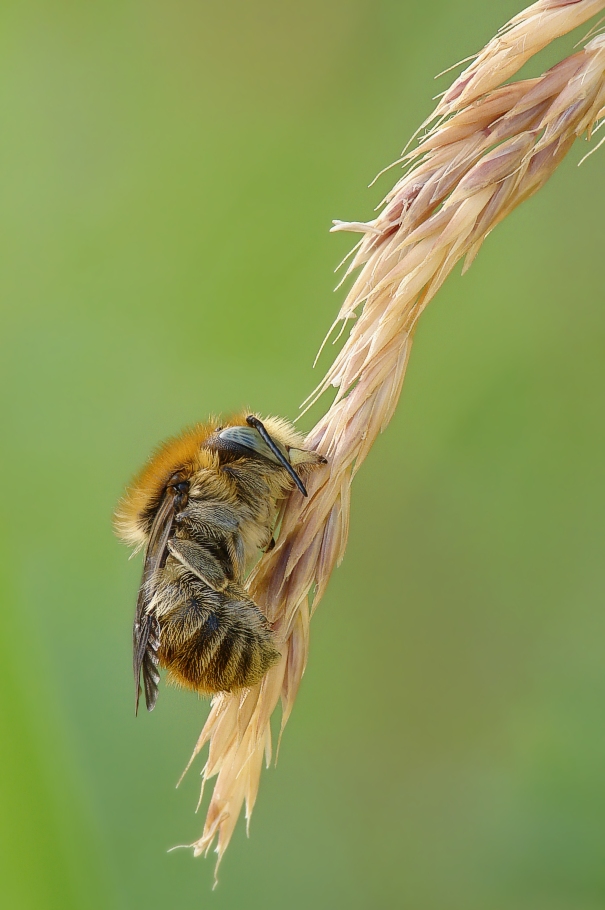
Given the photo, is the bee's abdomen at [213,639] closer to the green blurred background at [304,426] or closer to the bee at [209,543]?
the bee at [209,543]

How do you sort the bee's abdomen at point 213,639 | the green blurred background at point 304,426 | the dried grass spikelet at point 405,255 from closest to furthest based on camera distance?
the dried grass spikelet at point 405,255, the bee's abdomen at point 213,639, the green blurred background at point 304,426

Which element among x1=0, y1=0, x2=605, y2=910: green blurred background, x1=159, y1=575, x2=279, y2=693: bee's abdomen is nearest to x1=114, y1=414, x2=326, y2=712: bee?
x1=159, y1=575, x2=279, y2=693: bee's abdomen

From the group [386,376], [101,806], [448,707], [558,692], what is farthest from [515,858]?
[386,376]

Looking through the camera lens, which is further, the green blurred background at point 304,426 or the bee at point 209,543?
the green blurred background at point 304,426

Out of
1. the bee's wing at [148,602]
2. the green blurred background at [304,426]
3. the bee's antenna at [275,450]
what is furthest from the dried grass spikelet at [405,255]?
the green blurred background at [304,426]

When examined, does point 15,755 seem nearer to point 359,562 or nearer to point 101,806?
point 101,806

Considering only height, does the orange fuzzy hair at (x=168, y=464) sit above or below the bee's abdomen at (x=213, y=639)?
above

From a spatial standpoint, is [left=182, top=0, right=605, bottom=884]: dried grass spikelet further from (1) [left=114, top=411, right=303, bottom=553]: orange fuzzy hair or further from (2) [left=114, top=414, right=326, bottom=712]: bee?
(1) [left=114, top=411, right=303, bottom=553]: orange fuzzy hair
